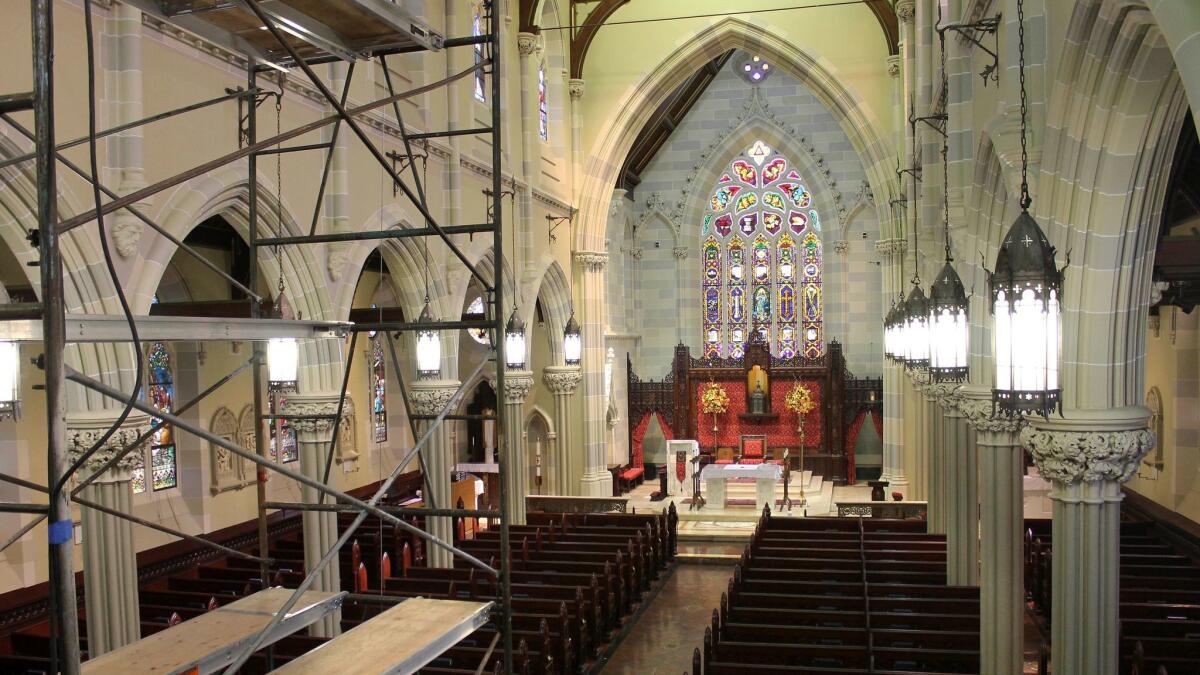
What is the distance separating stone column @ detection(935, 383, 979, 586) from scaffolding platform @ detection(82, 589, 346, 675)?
7794 mm

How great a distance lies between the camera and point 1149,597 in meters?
11.0

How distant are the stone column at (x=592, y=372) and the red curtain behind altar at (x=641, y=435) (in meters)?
5.10

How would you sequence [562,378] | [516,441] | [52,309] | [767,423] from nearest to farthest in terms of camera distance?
[52,309] → [516,441] → [562,378] → [767,423]

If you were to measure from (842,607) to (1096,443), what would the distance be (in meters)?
5.16

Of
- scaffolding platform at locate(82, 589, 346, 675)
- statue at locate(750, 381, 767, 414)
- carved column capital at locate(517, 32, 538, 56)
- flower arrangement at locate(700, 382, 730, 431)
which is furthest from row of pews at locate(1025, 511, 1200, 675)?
carved column capital at locate(517, 32, 538, 56)

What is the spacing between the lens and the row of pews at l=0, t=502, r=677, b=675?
9.57 meters

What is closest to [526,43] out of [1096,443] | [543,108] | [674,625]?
[543,108]

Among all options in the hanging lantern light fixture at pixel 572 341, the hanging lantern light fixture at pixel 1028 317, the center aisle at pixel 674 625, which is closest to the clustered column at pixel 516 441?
the hanging lantern light fixture at pixel 572 341

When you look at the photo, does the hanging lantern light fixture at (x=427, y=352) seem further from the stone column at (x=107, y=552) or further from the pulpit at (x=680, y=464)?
the pulpit at (x=680, y=464)

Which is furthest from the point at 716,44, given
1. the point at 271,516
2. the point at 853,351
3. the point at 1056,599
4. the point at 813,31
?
the point at 1056,599

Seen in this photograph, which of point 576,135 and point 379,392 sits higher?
point 576,135

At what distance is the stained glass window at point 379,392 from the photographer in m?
20.8

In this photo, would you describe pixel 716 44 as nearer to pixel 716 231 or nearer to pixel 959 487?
pixel 716 231

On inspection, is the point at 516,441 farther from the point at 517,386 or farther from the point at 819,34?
the point at 819,34
